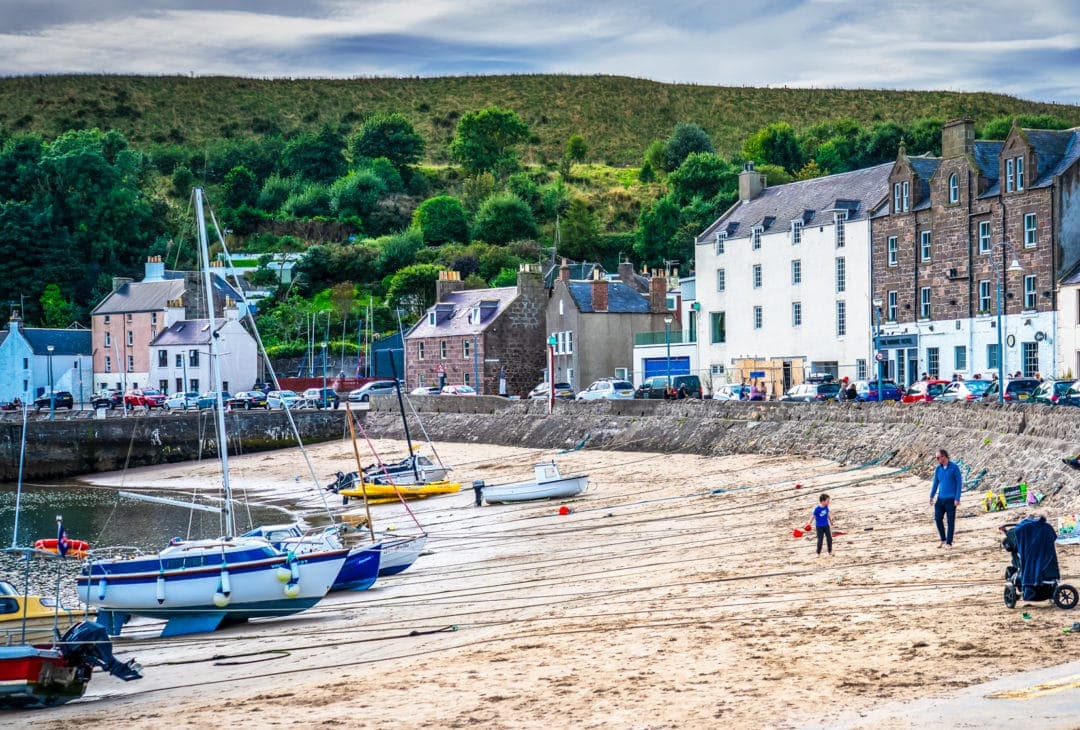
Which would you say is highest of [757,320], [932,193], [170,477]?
[932,193]

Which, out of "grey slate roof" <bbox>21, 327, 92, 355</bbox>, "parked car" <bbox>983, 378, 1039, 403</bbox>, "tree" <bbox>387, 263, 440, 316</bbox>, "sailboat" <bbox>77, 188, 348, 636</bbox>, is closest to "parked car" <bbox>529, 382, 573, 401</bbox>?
"parked car" <bbox>983, 378, 1039, 403</bbox>

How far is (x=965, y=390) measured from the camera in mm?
43281

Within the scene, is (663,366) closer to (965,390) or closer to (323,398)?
(323,398)

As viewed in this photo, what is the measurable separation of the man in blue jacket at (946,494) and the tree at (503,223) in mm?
95456

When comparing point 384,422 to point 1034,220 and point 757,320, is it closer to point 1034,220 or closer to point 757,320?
point 757,320

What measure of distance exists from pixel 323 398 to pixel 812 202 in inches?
1078

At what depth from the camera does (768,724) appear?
11398 millimetres

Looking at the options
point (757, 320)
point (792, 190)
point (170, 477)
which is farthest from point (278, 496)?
point (792, 190)

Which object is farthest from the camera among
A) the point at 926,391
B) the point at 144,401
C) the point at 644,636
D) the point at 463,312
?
the point at 463,312

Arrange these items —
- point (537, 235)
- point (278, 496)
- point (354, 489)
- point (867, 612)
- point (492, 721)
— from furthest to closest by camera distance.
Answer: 1. point (537, 235)
2. point (278, 496)
3. point (354, 489)
4. point (867, 612)
5. point (492, 721)

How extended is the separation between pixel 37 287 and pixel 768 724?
108m

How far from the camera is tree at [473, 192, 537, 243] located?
115 m

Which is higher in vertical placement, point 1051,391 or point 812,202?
point 812,202

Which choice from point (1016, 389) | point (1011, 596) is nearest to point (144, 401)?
point (1016, 389)
